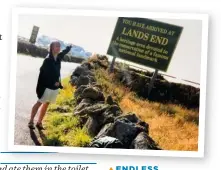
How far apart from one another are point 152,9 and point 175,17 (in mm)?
114

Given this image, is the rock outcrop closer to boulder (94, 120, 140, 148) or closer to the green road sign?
boulder (94, 120, 140, 148)

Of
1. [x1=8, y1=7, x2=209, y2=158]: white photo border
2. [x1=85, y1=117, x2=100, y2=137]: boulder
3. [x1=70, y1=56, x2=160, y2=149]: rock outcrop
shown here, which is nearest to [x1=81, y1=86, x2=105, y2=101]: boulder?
[x1=70, y1=56, x2=160, y2=149]: rock outcrop

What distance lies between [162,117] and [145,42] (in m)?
0.37

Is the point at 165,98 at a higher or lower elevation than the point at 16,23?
lower

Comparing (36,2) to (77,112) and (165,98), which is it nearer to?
(77,112)

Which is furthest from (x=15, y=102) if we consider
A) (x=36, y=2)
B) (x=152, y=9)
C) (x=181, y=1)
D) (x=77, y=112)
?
(x=181, y=1)

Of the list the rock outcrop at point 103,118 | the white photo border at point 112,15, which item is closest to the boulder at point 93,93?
the rock outcrop at point 103,118

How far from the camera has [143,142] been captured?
6.42ft

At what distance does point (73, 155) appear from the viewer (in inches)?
78.9

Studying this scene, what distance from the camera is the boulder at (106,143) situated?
6.47 feet

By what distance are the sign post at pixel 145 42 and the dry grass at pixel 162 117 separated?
0.08 meters

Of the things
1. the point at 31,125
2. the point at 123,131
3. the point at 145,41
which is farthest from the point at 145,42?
the point at 31,125

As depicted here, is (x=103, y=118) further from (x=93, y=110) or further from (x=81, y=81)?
(x=81, y=81)

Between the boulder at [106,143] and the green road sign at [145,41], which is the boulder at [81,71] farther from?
the boulder at [106,143]
